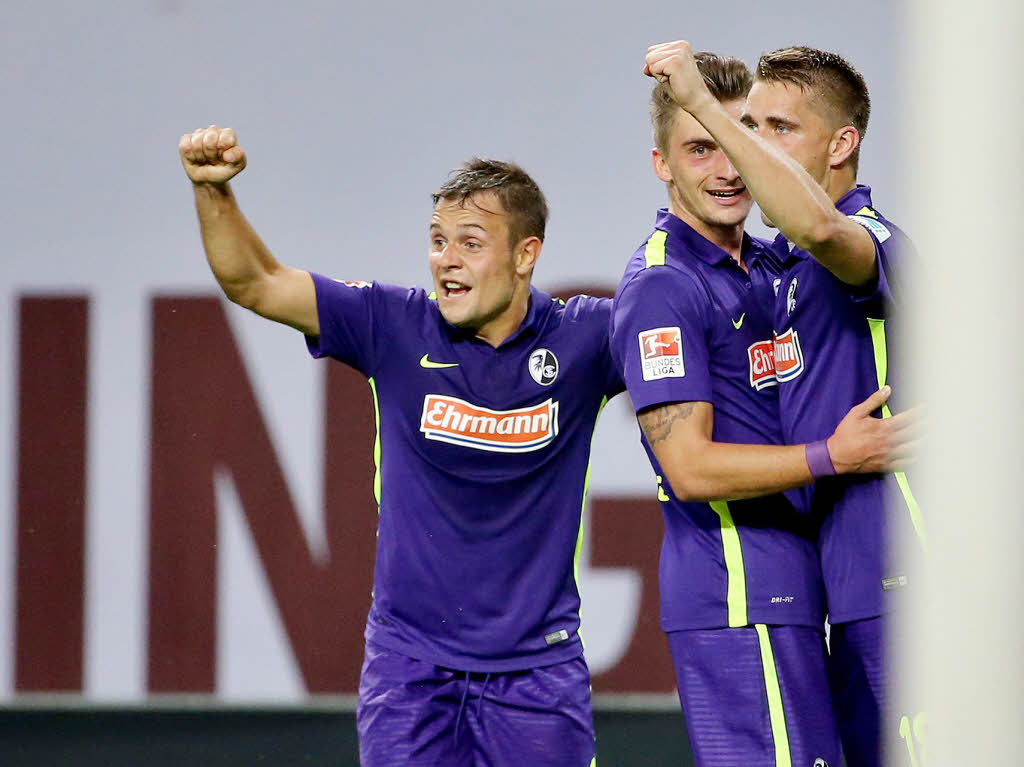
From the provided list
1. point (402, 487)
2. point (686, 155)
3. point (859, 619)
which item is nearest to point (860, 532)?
point (859, 619)

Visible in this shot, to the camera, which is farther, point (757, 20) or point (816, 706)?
point (757, 20)

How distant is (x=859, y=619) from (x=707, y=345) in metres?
0.52

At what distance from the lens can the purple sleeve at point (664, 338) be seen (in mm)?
2229

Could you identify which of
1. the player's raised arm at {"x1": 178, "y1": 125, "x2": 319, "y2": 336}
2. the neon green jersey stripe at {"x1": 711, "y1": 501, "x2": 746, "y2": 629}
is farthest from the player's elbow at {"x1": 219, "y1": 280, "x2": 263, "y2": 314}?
the neon green jersey stripe at {"x1": 711, "y1": 501, "x2": 746, "y2": 629}

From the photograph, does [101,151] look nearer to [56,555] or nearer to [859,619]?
[56,555]

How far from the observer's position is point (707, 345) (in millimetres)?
2303

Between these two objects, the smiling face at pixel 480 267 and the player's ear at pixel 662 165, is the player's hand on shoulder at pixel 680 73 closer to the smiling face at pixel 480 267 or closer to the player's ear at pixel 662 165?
the player's ear at pixel 662 165

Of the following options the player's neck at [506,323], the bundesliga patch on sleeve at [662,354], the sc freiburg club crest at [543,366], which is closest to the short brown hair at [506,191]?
the player's neck at [506,323]

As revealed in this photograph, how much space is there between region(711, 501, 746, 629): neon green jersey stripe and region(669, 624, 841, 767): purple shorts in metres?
0.03

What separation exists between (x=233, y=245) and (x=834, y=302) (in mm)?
1108

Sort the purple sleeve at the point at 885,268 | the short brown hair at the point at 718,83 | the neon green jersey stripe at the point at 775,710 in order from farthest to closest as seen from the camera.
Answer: the short brown hair at the point at 718,83 → the neon green jersey stripe at the point at 775,710 → the purple sleeve at the point at 885,268

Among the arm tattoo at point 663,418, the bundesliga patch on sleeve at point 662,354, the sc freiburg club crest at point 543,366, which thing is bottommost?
the arm tattoo at point 663,418

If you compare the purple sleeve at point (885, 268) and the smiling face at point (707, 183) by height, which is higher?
the smiling face at point (707, 183)

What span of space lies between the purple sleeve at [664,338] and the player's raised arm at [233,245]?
69 cm
